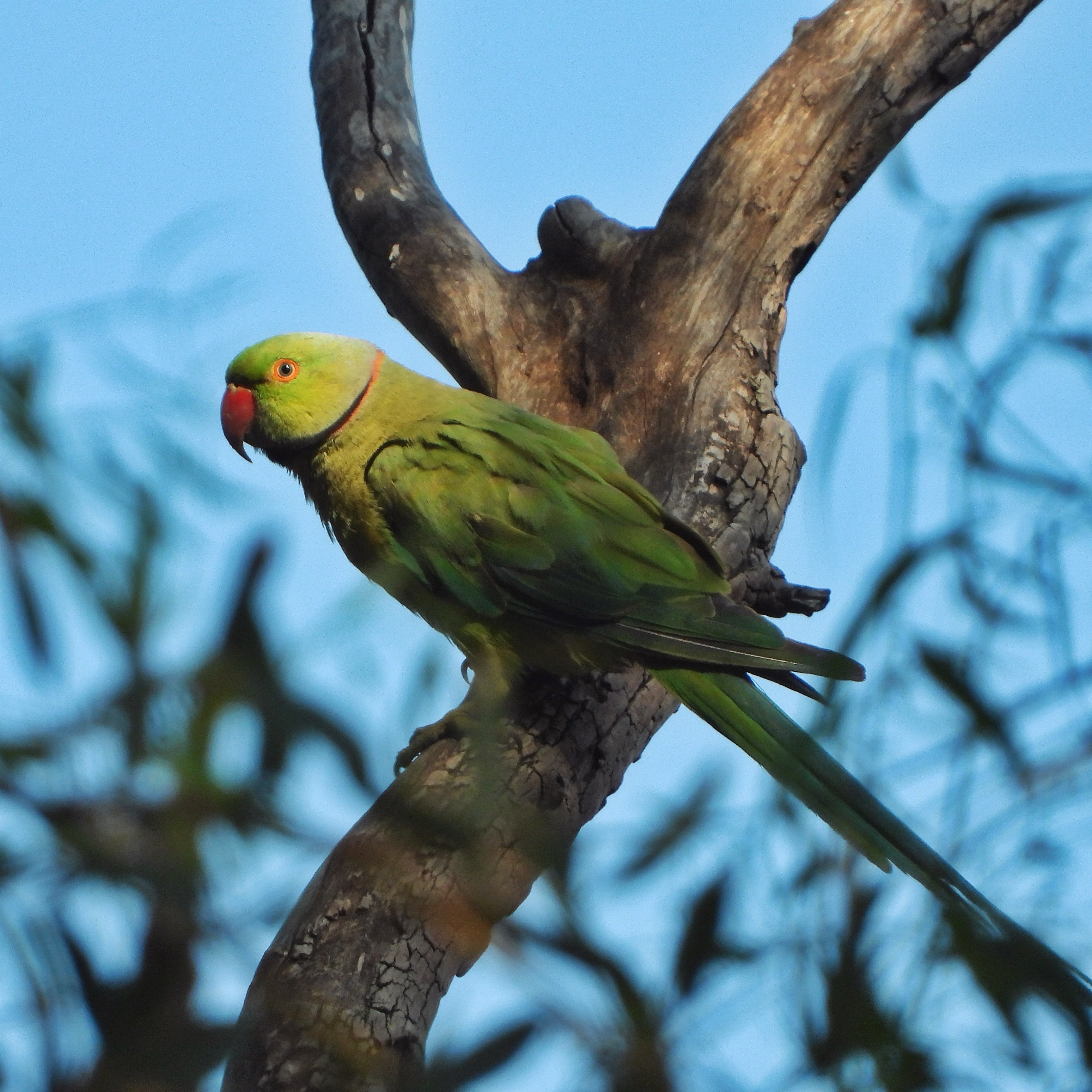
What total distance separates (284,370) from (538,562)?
103 centimetres

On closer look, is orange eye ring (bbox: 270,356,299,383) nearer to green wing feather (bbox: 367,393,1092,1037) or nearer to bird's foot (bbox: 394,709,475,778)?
green wing feather (bbox: 367,393,1092,1037)

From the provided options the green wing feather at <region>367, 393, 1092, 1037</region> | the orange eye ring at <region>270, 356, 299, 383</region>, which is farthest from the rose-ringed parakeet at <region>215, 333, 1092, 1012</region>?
the orange eye ring at <region>270, 356, 299, 383</region>

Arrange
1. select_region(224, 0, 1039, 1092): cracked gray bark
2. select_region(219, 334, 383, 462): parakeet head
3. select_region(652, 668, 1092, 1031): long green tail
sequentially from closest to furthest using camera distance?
1. select_region(652, 668, 1092, 1031): long green tail
2. select_region(224, 0, 1039, 1092): cracked gray bark
3. select_region(219, 334, 383, 462): parakeet head

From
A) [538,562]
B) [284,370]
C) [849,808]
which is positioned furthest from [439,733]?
[284,370]

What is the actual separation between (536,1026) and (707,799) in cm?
28

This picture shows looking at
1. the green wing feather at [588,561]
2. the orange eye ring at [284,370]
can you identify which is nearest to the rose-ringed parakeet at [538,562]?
the green wing feather at [588,561]

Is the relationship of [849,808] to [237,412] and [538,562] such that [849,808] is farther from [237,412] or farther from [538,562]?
[237,412]

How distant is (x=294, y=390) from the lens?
2996mm

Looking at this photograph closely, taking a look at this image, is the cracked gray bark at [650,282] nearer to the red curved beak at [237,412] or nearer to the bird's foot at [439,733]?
the bird's foot at [439,733]

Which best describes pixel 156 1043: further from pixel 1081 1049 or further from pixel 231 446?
pixel 231 446

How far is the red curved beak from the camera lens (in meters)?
3.09

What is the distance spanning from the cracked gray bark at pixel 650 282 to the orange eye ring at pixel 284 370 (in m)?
0.46

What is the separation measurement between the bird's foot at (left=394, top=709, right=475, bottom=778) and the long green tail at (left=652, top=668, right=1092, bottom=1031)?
1.32 feet

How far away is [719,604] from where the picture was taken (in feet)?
7.75
